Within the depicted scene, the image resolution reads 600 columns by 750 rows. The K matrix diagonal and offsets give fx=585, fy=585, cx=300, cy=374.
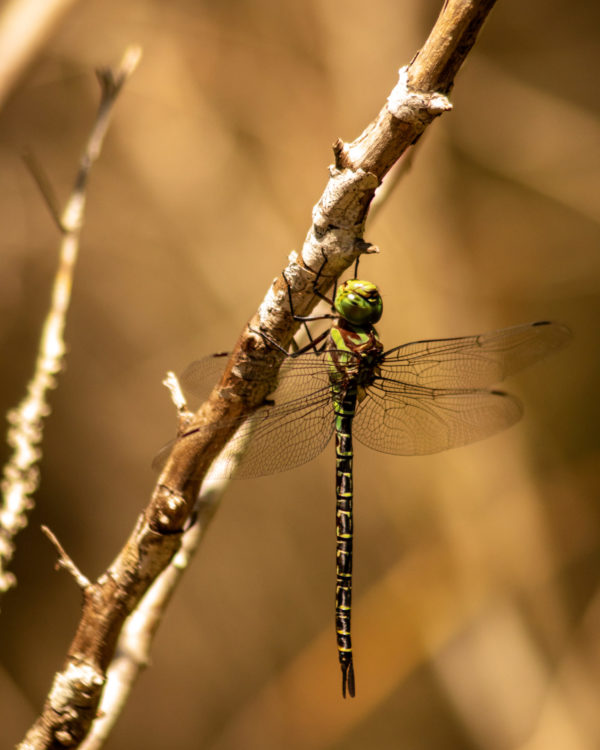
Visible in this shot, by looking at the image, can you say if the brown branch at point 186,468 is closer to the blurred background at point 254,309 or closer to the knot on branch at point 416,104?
the knot on branch at point 416,104

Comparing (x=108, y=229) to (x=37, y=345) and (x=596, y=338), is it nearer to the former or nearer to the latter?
(x=37, y=345)

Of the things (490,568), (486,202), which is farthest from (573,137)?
(490,568)

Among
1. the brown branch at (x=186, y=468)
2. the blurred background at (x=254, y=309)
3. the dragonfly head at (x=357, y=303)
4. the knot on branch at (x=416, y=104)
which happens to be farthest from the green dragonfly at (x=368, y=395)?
the blurred background at (x=254, y=309)

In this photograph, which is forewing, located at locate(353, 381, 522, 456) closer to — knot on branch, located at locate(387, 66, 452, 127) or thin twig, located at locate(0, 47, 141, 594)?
thin twig, located at locate(0, 47, 141, 594)

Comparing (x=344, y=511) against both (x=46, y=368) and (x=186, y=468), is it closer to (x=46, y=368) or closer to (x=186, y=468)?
(x=186, y=468)

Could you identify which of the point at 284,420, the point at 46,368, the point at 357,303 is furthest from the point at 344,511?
the point at 46,368

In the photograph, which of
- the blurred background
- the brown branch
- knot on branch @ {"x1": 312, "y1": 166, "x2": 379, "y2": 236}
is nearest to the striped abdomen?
the brown branch
